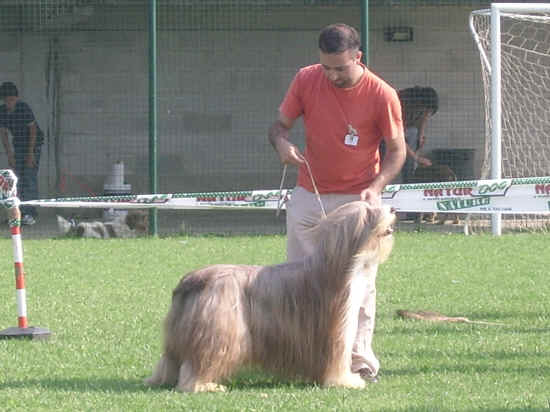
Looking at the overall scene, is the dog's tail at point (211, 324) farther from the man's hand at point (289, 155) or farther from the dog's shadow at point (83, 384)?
the man's hand at point (289, 155)

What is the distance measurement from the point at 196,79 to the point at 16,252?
11.5 metres

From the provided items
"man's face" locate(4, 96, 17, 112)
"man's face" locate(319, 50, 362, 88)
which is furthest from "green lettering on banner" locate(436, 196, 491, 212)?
"man's face" locate(319, 50, 362, 88)

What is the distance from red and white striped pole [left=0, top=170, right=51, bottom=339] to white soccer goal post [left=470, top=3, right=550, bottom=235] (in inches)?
333

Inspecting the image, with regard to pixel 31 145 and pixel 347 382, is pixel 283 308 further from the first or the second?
pixel 31 145

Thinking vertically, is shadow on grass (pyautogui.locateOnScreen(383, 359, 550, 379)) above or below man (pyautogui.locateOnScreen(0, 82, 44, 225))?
below

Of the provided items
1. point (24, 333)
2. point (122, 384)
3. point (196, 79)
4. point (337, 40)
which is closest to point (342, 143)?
point (337, 40)

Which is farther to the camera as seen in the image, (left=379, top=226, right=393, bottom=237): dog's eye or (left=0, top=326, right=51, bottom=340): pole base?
(left=0, top=326, right=51, bottom=340): pole base

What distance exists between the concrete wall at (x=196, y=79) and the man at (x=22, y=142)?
204cm

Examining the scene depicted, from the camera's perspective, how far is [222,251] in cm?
1430

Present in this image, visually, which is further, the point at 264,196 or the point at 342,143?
the point at 264,196

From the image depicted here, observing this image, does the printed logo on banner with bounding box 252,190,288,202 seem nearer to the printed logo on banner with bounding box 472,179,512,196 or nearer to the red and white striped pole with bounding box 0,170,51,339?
the printed logo on banner with bounding box 472,179,512,196

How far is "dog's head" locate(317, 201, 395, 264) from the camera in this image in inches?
246

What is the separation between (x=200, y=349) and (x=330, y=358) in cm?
73

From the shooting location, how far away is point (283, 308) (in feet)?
20.9
